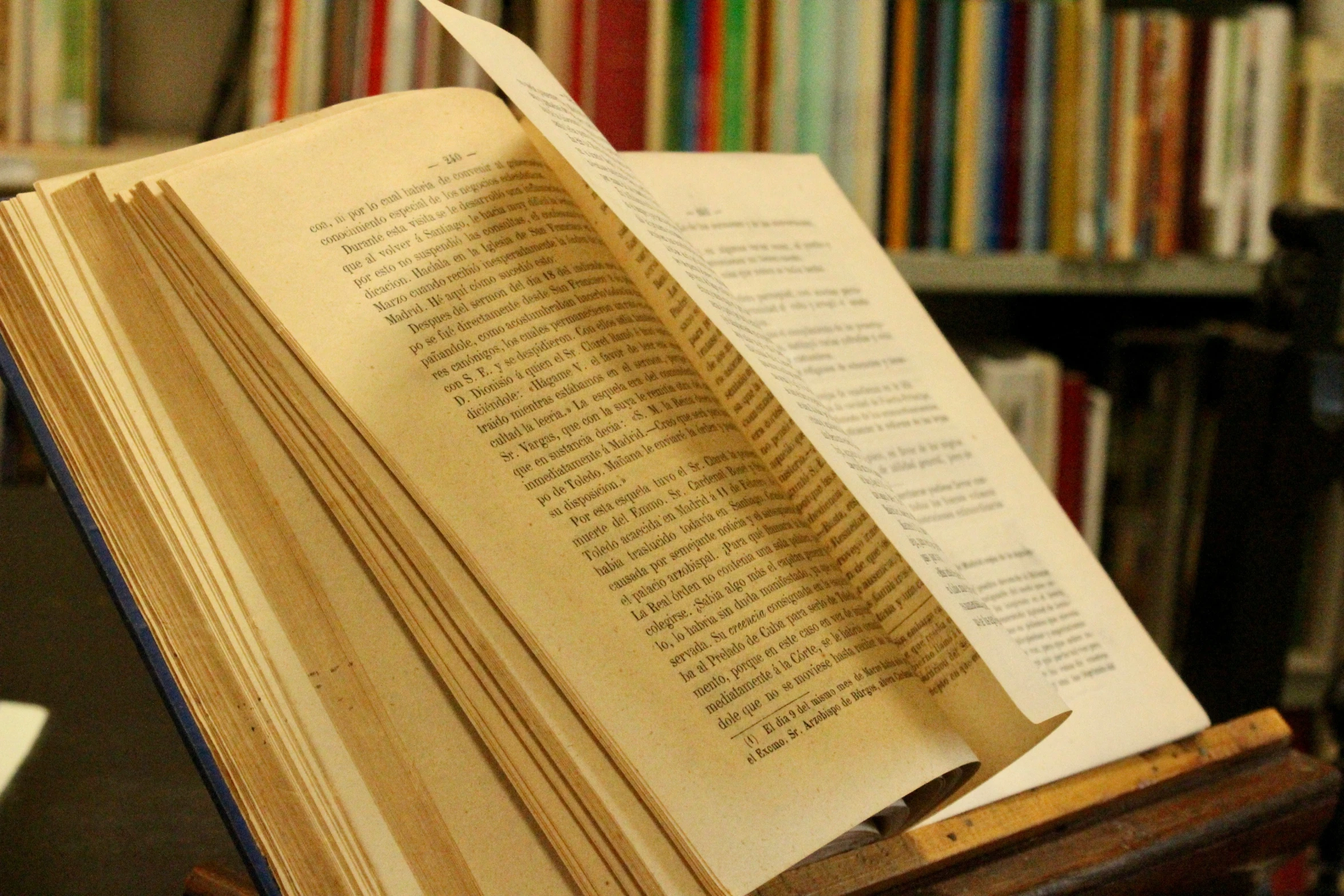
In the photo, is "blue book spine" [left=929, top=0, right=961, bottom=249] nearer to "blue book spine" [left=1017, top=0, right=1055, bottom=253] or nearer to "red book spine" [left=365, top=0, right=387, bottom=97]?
"blue book spine" [left=1017, top=0, right=1055, bottom=253]

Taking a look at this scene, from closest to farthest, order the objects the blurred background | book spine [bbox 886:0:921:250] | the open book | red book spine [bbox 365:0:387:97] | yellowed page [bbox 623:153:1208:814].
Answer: the open book < yellowed page [bbox 623:153:1208:814] < the blurred background < red book spine [bbox 365:0:387:97] < book spine [bbox 886:0:921:250]

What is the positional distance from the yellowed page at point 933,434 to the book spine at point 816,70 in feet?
2.08

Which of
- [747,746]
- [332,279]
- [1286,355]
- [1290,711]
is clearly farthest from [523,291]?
[1290,711]

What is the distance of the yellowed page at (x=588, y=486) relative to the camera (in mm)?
347

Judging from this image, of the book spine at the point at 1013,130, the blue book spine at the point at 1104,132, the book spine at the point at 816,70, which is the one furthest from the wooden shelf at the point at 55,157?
the blue book spine at the point at 1104,132

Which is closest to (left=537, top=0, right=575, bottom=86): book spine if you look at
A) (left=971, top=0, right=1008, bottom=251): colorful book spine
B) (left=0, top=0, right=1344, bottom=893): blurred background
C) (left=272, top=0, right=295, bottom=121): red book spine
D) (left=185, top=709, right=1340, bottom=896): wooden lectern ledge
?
(left=0, top=0, right=1344, bottom=893): blurred background

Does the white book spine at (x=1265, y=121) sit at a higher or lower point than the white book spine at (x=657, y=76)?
lower

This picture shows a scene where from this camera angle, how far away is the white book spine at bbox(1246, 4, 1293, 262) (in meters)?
1.27

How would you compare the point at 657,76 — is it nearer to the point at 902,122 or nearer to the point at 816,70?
the point at 816,70

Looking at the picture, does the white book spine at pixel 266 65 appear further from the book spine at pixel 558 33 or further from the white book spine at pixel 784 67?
the white book spine at pixel 784 67

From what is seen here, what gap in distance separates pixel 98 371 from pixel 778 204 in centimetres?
32

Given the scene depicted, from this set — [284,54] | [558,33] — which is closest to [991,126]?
[558,33]

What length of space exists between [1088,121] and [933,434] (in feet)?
2.79

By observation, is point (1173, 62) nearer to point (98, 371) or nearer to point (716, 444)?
point (716, 444)
